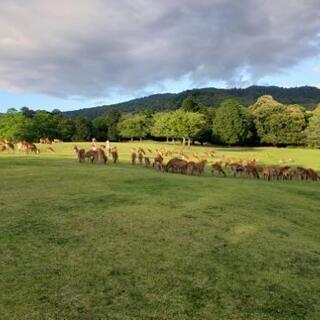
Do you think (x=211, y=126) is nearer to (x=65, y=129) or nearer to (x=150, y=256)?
(x=65, y=129)

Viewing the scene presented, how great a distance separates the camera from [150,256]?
9.97 meters

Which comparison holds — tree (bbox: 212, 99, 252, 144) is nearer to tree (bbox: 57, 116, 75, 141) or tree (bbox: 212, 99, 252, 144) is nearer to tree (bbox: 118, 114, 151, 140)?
tree (bbox: 118, 114, 151, 140)

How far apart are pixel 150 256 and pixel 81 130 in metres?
108

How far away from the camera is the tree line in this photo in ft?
288

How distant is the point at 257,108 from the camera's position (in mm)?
105000

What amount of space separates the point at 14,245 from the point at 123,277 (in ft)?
9.16

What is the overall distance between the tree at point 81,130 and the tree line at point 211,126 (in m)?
0.58

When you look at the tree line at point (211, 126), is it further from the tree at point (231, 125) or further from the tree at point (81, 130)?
the tree at point (81, 130)

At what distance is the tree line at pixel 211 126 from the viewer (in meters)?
87.8

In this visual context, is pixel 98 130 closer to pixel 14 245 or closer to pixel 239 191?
pixel 239 191

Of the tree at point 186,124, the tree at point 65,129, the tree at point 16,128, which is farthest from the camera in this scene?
the tree at point 65,129

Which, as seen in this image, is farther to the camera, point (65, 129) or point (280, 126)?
point (65, 129)

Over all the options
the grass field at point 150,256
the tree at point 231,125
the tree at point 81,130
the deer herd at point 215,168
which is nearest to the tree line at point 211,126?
the tree at point 231,125

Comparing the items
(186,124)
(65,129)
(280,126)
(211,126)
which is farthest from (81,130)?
(280,126)
